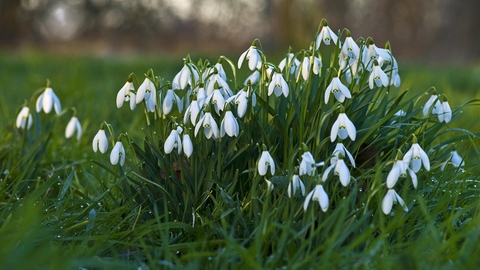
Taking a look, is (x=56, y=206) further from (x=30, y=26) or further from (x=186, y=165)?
(x=30, y=26)

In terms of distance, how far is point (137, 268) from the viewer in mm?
1422

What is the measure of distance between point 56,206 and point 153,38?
14.0m

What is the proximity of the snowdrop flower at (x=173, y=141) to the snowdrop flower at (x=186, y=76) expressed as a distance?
17cm

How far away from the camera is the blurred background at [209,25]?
1398cm

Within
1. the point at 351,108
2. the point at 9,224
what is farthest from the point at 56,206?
the point at 351,108

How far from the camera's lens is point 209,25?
14344 mm

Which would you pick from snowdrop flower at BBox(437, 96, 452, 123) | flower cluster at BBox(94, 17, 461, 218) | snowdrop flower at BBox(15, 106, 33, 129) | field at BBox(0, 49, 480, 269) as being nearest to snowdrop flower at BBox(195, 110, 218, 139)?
flower cluster at BBox(94, 17, 461, 218)

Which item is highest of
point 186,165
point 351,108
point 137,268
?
point 351,108

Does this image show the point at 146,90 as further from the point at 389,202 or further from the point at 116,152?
the point at 389,202

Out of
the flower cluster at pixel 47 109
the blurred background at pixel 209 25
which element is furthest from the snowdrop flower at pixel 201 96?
the blurred background at pixel 209 25

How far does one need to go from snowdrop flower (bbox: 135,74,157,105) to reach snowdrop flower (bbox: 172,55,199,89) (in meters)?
0.09

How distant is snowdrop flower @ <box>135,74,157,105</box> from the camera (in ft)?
5.75

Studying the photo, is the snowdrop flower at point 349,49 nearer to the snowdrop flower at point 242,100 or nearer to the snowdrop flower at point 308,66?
the snowdrop flower at point 308,66

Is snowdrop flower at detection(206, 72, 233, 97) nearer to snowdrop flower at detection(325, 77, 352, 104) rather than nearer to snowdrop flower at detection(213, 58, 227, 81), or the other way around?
snowdrop flower at detection(213, 58, 227, 81)
